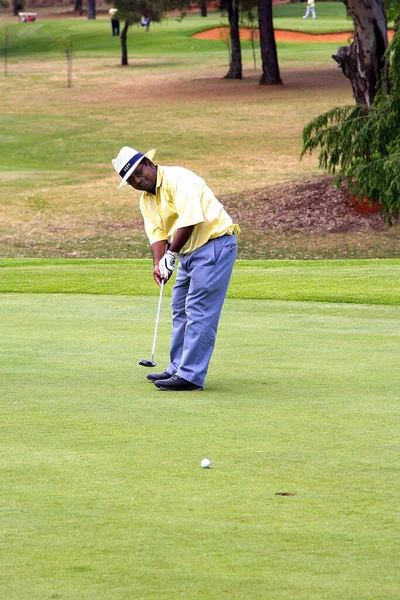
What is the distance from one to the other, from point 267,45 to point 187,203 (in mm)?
42800

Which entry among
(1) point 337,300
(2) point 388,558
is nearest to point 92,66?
(1) point 337,300

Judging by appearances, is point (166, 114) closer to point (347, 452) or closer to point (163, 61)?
point (163, 61)

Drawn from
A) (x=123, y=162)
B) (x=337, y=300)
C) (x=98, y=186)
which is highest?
(x=123, y=162)

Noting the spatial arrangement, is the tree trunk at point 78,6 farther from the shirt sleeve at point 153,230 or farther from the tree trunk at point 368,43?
the shirt sleeve at point 153,230

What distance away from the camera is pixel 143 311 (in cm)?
1168

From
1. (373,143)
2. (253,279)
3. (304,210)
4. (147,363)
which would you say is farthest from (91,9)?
(147,363)

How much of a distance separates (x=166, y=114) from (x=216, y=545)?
39886mm

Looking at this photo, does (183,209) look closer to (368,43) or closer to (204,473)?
(204,473)

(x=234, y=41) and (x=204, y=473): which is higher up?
(x=204, y=473)

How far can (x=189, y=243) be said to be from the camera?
25.7 feet

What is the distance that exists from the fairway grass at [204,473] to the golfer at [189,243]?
23 centimetres

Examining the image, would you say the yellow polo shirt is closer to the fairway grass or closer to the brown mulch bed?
the fairway grass

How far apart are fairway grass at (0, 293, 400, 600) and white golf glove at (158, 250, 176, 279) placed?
2.58 ft

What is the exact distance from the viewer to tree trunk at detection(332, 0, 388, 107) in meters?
24.2
